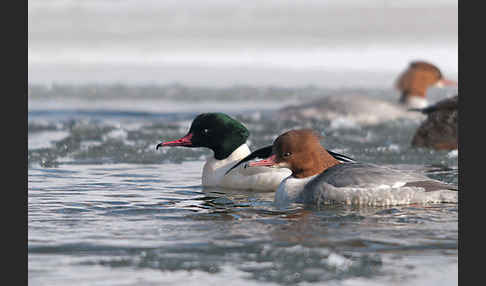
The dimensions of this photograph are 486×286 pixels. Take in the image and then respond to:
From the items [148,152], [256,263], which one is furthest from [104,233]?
[148,152]

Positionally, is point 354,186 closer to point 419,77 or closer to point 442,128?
point 442,128

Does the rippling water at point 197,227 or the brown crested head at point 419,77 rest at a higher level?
the brown crested head at point 419,77

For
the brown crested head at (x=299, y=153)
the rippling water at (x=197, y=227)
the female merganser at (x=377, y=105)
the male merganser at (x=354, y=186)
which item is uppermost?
the female merganser at (x=377, y=105)

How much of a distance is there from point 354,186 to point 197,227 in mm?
1387

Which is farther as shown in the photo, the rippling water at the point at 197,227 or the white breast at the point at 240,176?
the white breast at the point at 240,176

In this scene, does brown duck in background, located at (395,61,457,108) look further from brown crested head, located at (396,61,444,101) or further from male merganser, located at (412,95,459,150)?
male merganser, located at (412,95,459,150)

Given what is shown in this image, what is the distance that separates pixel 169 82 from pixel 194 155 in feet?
35.0

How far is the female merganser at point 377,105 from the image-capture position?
1416cm

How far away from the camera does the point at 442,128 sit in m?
10.2

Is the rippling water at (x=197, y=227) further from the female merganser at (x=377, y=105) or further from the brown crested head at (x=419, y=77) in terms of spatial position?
the brown crested head at (x=419, y=77)

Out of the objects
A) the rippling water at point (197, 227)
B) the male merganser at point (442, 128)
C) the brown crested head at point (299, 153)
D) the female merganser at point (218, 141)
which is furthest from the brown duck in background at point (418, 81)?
the brown crested head at point (299, 153)

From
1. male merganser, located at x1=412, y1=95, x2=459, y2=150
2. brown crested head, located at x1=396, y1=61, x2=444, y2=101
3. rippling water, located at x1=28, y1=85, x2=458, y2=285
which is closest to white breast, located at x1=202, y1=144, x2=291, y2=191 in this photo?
rippling water, located at x1=28, y1=85, x2=458, y2=285

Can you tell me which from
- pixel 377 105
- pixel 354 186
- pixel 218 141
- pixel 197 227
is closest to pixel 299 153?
pixel 354 186

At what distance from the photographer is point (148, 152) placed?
1007 centimetres
